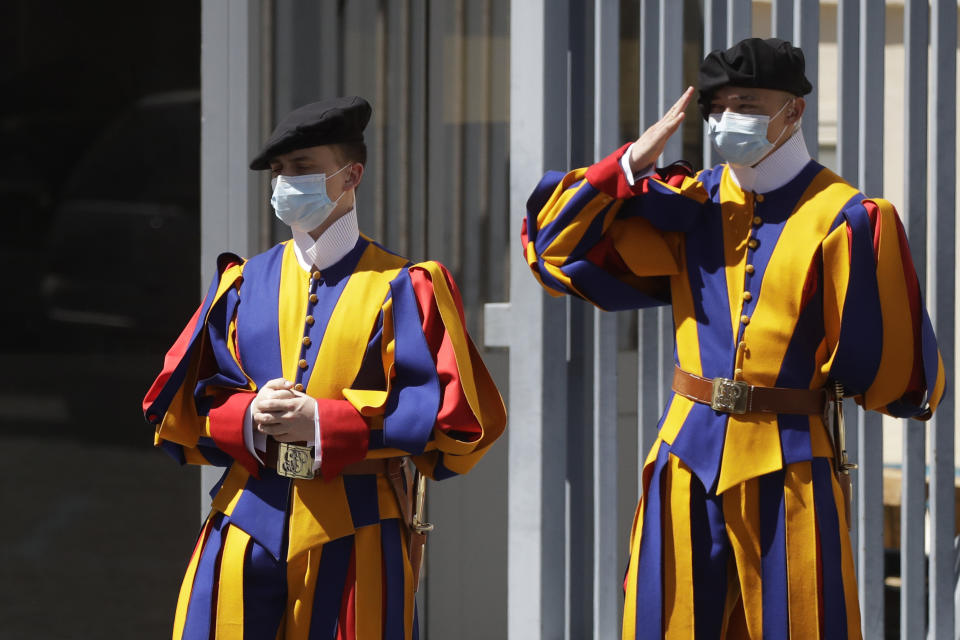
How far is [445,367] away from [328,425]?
248 mm

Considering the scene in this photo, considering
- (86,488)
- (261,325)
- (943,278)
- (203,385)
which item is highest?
(943,278)

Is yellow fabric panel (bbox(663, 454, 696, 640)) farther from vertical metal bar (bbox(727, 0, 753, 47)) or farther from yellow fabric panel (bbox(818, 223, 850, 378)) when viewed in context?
vertical metal bar (bbox(727, 0, 753, 47))

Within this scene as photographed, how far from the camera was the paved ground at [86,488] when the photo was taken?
17.5 ft

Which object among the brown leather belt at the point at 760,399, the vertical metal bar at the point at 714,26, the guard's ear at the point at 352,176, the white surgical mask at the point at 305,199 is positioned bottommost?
the brown leather belt at the point at 760,399

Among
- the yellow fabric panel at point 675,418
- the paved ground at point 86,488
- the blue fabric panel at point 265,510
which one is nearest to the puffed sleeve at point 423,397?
the blue fabric panel at point 265,510

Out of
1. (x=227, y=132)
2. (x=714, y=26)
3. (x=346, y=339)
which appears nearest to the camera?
(x=346, y=339)

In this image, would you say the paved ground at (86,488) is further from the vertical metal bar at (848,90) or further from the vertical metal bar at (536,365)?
the vertical metal bar at (848,90)

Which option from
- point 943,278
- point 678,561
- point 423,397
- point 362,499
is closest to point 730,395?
point 678,561

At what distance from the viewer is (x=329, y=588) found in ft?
8.38

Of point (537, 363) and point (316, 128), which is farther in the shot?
point (537, 363)

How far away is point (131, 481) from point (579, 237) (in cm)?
339

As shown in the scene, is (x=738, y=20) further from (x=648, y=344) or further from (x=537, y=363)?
(x=537, y=363)

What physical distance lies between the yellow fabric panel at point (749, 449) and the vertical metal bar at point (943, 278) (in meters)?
0.83

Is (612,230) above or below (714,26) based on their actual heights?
below
